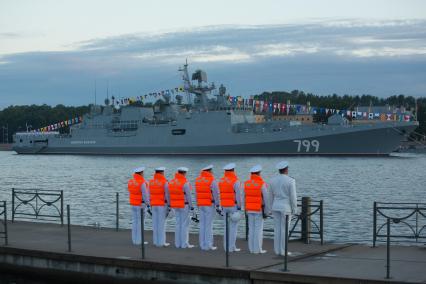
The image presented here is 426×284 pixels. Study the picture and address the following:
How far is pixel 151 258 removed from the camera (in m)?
11.4

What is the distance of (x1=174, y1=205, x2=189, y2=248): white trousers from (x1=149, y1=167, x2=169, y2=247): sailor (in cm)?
29

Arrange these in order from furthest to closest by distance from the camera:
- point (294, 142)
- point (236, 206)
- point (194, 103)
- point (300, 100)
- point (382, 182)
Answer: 1. point (300, 100)
2. point (194, 103)
3. point (294, 142)
4. point (382, 182)
5. point (236, 206)

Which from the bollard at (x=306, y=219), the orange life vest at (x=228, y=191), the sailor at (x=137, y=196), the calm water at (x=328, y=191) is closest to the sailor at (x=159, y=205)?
the sailor at (x=137, y=196)

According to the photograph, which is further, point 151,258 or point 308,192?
point 308,192

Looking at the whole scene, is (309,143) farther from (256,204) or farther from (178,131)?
(256,204)

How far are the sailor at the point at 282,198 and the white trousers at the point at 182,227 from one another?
5.99 ft

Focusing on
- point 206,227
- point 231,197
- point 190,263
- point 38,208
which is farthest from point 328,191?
point 190,263

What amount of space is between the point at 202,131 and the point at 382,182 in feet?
138

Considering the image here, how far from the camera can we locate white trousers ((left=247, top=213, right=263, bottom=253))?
11.9 meters

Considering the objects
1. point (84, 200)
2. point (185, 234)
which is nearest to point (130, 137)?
point (84, 200)

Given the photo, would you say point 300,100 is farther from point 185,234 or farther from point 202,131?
point 185,234

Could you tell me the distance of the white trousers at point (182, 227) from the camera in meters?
12.8

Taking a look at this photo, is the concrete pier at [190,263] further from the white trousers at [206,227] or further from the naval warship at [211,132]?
the naval warship at [211,132]

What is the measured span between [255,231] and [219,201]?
85 centimetres
